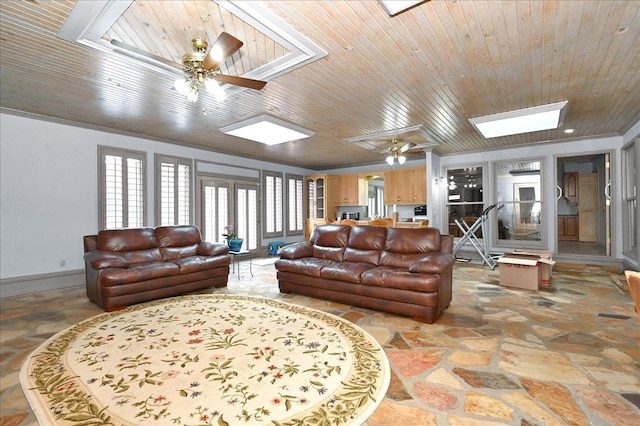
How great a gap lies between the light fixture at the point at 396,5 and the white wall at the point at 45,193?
5315mm

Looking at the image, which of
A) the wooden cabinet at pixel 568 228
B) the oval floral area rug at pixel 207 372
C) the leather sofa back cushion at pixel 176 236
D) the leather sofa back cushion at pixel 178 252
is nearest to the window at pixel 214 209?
the leather sofa back cushion at pixel 176 236

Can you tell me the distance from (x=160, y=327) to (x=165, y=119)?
3.24 metres

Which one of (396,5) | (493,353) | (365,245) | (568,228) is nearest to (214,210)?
(365,245)

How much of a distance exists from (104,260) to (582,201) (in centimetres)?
1219

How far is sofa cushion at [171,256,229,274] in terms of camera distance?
4449 millimetres

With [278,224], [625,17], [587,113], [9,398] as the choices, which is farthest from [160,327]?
[587,113]

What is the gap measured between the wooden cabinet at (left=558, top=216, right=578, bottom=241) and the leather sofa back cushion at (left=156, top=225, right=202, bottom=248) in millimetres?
10764

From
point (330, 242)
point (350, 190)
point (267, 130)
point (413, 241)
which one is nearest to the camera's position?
point (413, 241)

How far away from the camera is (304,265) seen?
4.31 meters

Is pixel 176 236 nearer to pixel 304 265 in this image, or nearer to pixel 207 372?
pixel 304 265

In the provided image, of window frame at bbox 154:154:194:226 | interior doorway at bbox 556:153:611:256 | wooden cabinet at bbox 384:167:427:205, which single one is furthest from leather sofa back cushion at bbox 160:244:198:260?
interior doorway at bbox 556:153:611:256

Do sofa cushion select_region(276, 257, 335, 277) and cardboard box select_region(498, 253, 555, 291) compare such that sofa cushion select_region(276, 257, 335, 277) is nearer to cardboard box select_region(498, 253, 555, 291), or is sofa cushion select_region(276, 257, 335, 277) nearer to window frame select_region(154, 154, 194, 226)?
cardboard box select_region(498, 253, 555, 291)

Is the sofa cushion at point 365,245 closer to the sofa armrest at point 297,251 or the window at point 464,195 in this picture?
the sofa armrest at point 297,251

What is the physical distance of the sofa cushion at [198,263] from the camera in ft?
14.6
